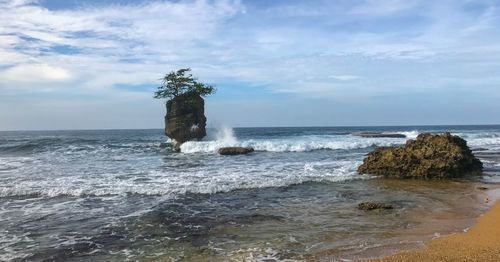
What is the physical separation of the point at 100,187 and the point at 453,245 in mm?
12764

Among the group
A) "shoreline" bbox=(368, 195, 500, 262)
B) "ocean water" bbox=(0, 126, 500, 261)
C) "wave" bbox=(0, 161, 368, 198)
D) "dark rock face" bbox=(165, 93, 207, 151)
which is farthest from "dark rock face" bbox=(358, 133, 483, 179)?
"dark rock face" bbox=(165, 93, 207, 151)

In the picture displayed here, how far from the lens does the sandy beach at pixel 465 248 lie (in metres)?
7.45

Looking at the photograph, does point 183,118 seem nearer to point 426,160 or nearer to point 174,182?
point 174,182

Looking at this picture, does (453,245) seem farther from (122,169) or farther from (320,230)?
(122,169)

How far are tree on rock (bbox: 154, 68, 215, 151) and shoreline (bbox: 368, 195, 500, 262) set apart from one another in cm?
3314

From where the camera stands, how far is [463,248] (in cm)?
800

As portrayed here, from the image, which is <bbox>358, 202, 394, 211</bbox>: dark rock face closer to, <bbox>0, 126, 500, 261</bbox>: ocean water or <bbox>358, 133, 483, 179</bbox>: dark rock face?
<bbox>0, 126, 500, 261</bbox>: ocean water

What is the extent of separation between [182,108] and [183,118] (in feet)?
3.18

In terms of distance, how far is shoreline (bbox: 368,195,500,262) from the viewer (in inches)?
293

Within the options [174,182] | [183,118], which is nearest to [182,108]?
[183,118]

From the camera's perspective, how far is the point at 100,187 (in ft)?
54.0

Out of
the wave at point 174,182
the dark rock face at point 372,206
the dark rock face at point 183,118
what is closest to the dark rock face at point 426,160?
the wave at point 174,182

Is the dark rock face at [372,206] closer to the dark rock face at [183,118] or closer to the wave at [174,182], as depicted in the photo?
the wave at [174,182]

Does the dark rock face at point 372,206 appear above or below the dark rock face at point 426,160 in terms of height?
below
